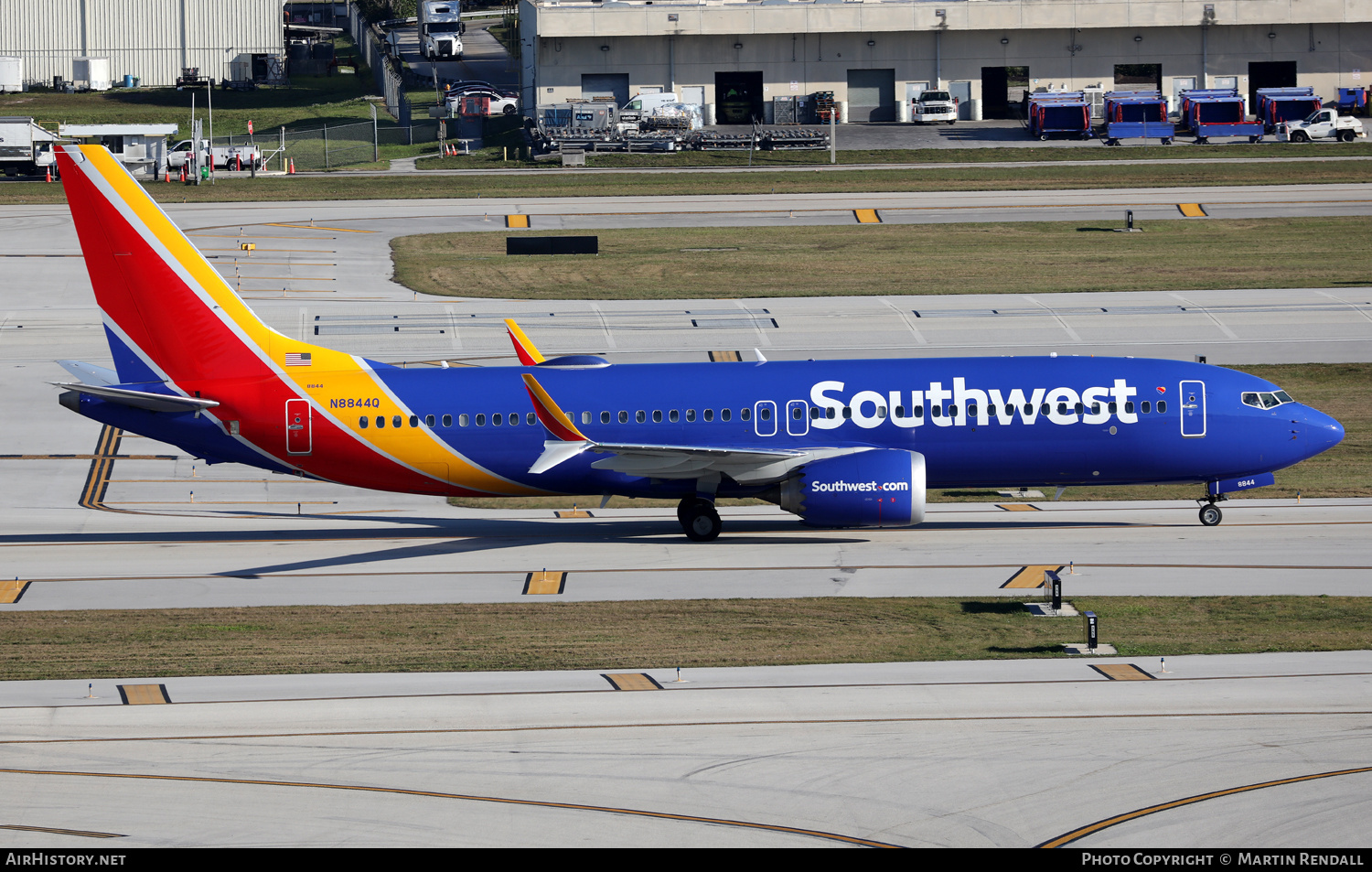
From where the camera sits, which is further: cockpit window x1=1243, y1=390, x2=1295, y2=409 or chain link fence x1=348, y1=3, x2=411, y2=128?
chain link fence x1=348, y1=3, x2=411, y2=128

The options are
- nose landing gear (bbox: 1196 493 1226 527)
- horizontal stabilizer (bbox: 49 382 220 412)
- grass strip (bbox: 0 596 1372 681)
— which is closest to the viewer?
grass strip (bbox: 0 596 1372 681)

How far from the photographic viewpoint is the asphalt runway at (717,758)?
761 inches

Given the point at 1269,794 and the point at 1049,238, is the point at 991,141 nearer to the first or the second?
the point at 1049,238

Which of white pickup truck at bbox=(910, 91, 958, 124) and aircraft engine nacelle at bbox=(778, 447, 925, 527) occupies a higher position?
white pickup truck at bbox=(910, 91, 958, 124)

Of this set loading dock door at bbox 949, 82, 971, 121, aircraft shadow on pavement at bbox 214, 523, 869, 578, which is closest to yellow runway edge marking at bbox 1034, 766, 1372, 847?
aircraft shadow on pavement at bbox 214, 523, 869, 578

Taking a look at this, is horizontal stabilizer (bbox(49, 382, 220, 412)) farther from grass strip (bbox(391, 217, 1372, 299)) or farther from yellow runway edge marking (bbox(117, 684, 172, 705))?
grass strip (bbox(391, 217, 1372, 299))

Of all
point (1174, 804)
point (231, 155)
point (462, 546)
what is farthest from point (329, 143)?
point (1174, 804)

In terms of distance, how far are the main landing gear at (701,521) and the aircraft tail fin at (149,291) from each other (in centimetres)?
1082

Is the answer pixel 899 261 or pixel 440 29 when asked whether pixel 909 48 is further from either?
pixel 440 29

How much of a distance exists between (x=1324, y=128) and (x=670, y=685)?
94006 mm

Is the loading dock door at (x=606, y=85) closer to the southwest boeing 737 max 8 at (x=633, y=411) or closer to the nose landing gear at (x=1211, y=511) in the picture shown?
the southwest boeing 737 max 8 at (x=633, y=411)

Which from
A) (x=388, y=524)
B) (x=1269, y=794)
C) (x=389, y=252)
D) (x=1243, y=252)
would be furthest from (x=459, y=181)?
(x=1269, y=794)

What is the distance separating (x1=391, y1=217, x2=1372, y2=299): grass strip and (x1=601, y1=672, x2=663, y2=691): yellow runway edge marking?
40.4m

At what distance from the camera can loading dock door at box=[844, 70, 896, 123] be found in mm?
115688
